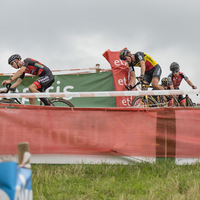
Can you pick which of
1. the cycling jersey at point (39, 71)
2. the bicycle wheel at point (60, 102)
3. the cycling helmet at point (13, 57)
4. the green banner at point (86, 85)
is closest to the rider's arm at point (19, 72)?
the cycling jersey at point (39, 71)

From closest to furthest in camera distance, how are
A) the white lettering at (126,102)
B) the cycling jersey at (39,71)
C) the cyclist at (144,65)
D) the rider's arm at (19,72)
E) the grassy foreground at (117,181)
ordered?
the grassy foreground at (117,181) < the rider's arm at (19,72) < the cycling jersey at (39,71) < the cyclist at (144,65) < the white lettering at (126,102)

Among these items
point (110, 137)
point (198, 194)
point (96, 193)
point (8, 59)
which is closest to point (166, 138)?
point (110, 137)

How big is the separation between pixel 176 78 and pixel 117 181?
723 cm

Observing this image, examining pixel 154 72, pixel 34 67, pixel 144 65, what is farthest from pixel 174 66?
pixel 34 67

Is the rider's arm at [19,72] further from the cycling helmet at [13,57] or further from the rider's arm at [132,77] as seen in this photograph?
the rider's arm at [132,77]

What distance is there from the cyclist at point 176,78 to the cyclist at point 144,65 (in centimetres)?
124

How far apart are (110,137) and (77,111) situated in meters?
0.75

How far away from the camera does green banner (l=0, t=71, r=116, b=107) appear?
10344 mm

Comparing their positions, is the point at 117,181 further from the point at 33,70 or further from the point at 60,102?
the point at 33,70

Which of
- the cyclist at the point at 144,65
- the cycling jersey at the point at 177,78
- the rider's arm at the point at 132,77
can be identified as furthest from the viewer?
the cycling jersey at the point at 177,78

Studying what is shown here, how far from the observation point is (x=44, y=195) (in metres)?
3.44

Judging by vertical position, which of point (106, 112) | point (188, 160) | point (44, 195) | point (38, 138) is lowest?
point (44, 195)

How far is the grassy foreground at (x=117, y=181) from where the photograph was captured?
3.39m

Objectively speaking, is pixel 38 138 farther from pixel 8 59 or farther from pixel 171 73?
pixel 171 73
